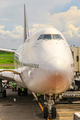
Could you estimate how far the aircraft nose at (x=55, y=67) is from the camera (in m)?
8.26

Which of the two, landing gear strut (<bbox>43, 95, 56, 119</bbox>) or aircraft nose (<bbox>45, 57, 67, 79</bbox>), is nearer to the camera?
aircraft nose (<bbox>45, 57, 67, 79</bbox>)

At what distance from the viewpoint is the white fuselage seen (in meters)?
8.43

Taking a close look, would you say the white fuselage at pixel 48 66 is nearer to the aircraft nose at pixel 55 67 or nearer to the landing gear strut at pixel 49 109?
the aircraft nose at pixel 55 67

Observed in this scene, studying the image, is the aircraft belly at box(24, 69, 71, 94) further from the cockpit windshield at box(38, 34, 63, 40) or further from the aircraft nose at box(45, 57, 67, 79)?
the cockpit windshield at box(38, 34, 63, 40)

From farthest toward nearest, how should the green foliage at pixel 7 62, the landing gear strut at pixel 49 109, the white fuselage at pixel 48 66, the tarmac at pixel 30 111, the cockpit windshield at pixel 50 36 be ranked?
the green foliage at pixel 7 62
the tarmac at pixel 30 111
the landing gear strut at pixel 49 109
the cockpit windshield at pixel 50 36
the white fuselage at pixel 48 66

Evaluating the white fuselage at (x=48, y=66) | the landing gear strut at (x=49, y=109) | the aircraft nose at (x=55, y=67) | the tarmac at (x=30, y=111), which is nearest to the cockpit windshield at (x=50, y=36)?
the white fuselage at (x=48, y=66)

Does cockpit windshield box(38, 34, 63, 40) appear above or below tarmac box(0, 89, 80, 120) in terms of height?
above

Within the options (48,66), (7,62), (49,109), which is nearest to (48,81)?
(48,66)

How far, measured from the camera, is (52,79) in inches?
333

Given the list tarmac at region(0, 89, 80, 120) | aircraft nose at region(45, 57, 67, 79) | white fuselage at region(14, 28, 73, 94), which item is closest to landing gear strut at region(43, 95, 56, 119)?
tarmac at region(0, 89, 80, 120)

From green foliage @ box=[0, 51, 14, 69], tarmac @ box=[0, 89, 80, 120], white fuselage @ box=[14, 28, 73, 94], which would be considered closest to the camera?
white fuselage @ box=[14, 28, 73, 94]

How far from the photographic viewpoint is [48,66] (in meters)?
8.45

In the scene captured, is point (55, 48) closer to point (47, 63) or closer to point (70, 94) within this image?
point (47, 63)

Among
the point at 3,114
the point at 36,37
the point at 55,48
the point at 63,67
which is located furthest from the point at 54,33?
the point at 3,114
